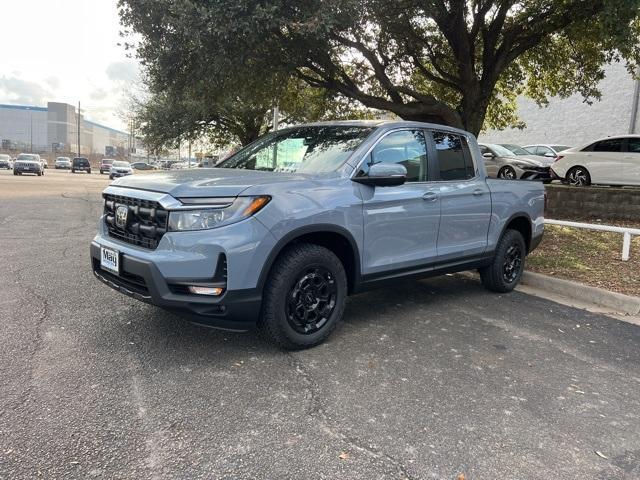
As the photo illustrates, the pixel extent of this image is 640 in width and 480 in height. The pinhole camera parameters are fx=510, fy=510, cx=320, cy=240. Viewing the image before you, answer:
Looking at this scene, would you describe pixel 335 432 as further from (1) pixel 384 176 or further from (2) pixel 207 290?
(1) pixel 384 176

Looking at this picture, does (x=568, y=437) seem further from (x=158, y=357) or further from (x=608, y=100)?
(x=608, y=100)

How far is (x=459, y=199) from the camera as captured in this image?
498 centimetres

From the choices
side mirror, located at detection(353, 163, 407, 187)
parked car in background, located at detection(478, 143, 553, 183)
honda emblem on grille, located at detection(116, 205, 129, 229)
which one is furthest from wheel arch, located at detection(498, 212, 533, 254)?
parked car in background, located at detection(478, 143, 553, 183)

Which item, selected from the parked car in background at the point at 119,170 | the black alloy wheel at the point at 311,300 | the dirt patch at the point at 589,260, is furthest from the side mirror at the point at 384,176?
the parked car in background at the point at 119,170

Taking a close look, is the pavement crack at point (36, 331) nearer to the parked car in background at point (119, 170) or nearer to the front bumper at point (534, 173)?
the front bumper at point (534, 173)

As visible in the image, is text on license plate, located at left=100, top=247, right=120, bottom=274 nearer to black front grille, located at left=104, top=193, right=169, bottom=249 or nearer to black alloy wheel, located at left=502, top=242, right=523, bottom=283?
black front grille, located at left=104, top=193, right=169, bottom=249

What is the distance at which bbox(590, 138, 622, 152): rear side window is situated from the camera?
1336 cm

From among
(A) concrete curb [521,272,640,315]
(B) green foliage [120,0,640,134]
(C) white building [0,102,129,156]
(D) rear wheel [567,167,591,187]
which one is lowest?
(A) concrete curb [521,272,640,315]

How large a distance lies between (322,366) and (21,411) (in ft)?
6.03

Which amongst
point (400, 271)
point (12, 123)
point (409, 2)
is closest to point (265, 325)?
point (400, 271)

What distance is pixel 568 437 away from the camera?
2811 millimetres

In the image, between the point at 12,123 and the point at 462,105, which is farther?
the point at 12,123

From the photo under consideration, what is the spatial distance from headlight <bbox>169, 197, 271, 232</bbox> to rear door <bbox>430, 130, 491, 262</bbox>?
211cm

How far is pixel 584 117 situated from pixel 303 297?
2629cm
